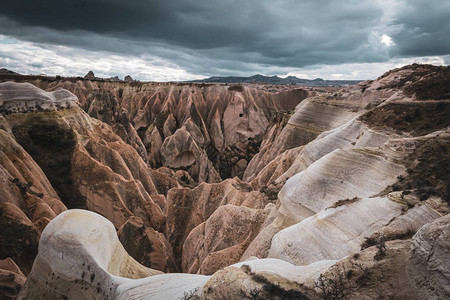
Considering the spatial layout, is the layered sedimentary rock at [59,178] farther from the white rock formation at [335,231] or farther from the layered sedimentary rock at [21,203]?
the white rock formation at [335,231]

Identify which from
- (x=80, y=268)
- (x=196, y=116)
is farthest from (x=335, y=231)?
(x=196, y=116)

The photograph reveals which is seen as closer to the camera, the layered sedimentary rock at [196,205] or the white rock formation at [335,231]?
the white rock formation at [335,231]

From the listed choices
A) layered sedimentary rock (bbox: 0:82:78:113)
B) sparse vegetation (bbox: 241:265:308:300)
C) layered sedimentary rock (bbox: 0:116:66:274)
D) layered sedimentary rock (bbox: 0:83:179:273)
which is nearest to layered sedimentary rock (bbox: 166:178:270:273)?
layered sedimentary rock (bbox: 0:83:179:273)

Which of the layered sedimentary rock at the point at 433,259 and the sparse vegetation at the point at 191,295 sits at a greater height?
the layered sedimentary rock at the point at 433,259

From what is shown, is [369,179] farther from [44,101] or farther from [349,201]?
[44,101]

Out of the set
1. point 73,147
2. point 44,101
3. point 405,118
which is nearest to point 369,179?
point 405,118

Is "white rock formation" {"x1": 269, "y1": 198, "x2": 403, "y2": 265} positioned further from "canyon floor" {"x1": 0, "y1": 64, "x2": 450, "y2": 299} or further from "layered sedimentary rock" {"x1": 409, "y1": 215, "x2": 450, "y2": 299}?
"layered sedimentary rock" {"x1": 409, "y1": 215, "x2": 450, "y2": 299}

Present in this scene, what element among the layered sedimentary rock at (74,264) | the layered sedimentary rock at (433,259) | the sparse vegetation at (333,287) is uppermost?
the layered sedimentary rock at (433,259)

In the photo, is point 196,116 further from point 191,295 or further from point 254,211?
point 191,295

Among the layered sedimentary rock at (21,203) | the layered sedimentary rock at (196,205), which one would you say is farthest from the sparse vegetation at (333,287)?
the layered sedimentary rock at (21,203)
